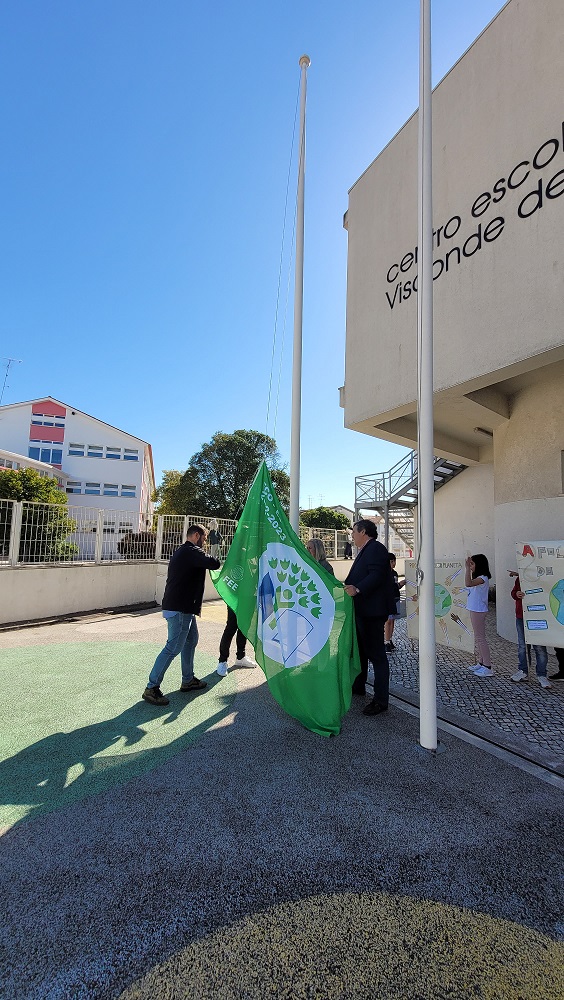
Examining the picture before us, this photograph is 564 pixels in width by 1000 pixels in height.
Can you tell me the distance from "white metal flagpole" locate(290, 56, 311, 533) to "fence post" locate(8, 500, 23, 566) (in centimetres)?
555

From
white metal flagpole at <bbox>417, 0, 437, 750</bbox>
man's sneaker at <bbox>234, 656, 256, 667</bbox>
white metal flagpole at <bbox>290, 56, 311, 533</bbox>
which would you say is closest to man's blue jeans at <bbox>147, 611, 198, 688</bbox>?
man's sneaker at <bbox>234, 656, 256, 667</bbox>

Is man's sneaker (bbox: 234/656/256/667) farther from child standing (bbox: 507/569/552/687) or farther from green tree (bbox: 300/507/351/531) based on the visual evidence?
green tree (bbox: 300/507/351/531)

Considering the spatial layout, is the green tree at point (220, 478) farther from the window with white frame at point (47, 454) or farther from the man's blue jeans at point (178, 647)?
the man's blue jeans at point (178, 647)

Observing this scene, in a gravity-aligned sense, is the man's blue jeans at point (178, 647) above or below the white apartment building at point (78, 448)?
below

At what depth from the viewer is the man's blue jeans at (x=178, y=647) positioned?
4.42 m

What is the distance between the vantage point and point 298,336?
6395 mm

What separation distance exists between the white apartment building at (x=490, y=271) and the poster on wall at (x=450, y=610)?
5.01 feet

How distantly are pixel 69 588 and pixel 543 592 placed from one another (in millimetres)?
8439

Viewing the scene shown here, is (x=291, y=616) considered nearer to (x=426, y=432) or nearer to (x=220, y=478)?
(x=426, y=432)

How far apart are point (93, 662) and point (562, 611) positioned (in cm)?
594

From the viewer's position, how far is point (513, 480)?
294 inches

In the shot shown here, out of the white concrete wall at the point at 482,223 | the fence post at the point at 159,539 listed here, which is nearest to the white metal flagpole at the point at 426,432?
the white concrete wall at the point at 482,223

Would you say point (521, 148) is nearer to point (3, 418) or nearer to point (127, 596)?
point (127, 596)

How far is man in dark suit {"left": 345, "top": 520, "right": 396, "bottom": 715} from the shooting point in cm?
425
